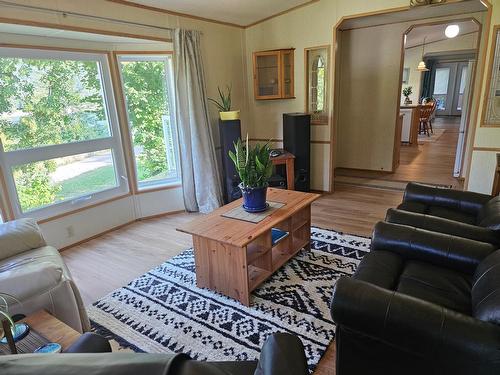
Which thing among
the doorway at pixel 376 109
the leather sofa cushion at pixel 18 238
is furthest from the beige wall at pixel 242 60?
the leather sofa cushion at pixel 18 238

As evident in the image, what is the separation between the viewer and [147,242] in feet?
10.8

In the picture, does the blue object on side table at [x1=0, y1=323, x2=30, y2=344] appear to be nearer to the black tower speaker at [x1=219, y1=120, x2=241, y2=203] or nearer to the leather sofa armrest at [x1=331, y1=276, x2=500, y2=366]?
the leather sofa armrest at [x1=331, y1=276, x2=500, y2=366]

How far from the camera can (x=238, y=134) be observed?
3947 millimetres

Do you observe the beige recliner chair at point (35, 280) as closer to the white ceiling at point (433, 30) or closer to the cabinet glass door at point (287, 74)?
the cabinet glass door at point (287, 74)

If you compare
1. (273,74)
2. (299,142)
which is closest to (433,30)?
(273,74)

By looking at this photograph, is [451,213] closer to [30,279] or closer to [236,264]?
[236,264]

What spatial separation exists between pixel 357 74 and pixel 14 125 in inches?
185

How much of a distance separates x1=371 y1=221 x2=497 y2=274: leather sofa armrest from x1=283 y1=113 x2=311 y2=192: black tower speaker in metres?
2.39

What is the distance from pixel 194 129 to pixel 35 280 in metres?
2.44

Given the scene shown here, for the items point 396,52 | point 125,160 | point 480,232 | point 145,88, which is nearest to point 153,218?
point 125,160

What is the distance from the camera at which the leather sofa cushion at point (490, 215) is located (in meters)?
1.88

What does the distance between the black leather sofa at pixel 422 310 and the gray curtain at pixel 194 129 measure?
8.24 ft

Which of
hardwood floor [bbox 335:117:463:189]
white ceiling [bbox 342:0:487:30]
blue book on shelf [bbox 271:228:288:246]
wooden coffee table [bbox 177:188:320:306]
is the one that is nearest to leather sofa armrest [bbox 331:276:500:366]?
wooden coffee table [bbox 177:188:320:306]

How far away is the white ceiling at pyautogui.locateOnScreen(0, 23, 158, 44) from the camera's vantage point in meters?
2.57
